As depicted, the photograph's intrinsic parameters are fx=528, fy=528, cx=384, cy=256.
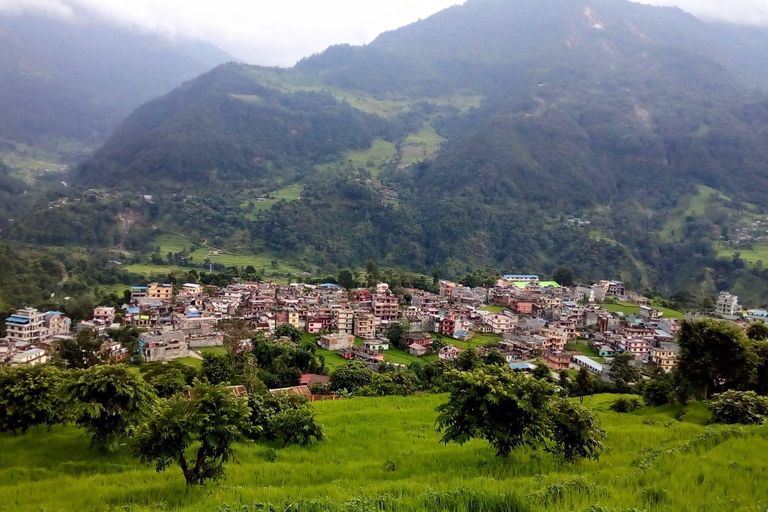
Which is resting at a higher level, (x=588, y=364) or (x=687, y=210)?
(x=687, y=210)

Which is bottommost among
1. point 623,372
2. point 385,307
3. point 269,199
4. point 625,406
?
point 385,307

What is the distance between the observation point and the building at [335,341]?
A: 40.2 meters

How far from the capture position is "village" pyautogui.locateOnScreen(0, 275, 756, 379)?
37.0 metres

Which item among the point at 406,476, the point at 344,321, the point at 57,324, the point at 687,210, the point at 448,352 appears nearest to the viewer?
the point at 406,476

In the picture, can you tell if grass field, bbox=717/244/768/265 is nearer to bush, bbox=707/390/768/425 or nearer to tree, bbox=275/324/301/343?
tree, bbox=275/324/301/343

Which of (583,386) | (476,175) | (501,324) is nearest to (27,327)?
(501,324)

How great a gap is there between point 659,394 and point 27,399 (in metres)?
18.3

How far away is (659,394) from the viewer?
17938 mm

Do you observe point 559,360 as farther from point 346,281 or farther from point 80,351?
point 80,351

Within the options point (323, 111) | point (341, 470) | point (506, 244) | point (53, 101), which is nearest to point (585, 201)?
point (506, 244)

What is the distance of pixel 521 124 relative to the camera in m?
134

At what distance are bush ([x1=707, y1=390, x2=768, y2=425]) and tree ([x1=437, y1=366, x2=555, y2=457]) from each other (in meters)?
5.43

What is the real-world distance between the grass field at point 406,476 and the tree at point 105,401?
1.80 ft

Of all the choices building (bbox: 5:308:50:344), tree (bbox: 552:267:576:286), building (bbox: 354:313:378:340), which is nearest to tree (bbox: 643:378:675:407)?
building (bbox: 354:313:378:340)
